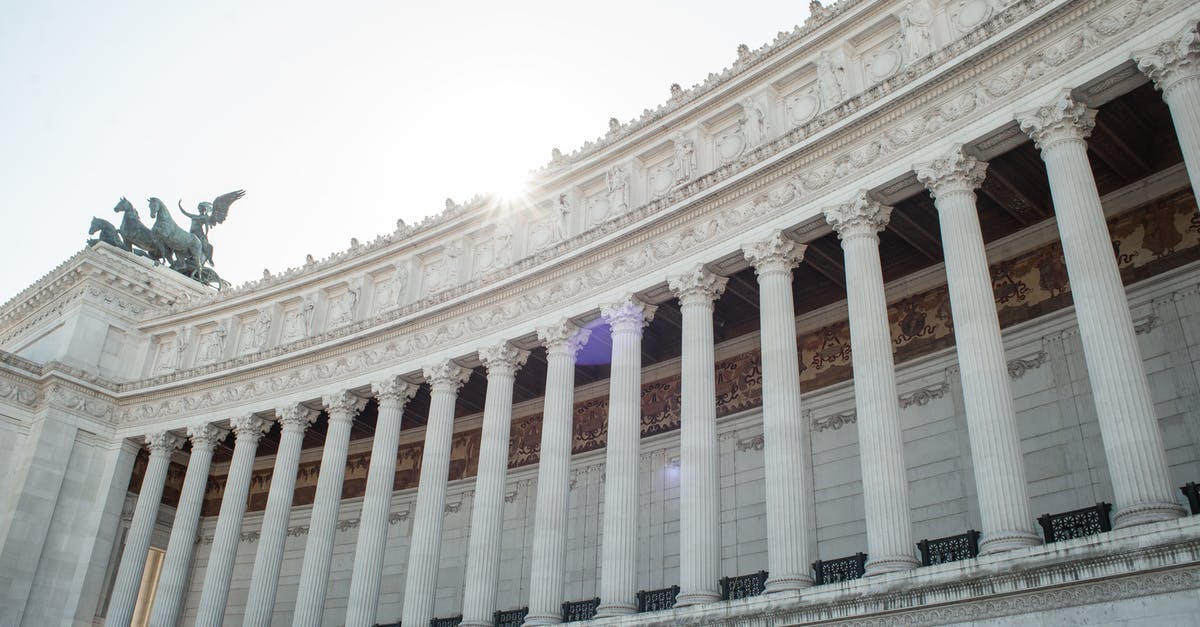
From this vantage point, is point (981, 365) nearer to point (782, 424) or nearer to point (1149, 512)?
point (1149, 512)

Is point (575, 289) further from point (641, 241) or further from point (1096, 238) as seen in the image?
point (1096, 238)

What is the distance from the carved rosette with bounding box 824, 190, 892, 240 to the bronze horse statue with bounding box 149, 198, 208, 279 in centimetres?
2844

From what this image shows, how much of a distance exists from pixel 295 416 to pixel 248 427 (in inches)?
80.7

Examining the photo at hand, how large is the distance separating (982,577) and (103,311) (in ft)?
104

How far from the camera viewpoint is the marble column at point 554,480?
74.4ft

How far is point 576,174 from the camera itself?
93.5 ft

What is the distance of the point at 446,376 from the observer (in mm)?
28031

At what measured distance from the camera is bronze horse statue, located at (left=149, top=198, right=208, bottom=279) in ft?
129

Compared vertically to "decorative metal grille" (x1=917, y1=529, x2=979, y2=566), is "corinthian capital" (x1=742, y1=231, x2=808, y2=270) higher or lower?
higher

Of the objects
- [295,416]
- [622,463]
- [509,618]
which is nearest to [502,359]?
[622,463]

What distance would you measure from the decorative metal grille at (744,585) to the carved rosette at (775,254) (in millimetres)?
6543

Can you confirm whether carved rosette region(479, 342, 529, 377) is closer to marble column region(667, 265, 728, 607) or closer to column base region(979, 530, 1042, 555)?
marble column region(667, 265, 728, 607)

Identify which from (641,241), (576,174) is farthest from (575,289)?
(576,174)

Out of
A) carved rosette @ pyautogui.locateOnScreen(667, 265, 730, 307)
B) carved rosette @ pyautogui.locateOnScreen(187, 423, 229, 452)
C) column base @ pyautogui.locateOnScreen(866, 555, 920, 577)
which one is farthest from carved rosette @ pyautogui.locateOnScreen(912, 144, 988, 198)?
carved rosette @ pyautogui.locateOnScreen(187, 423, 229, 452)
